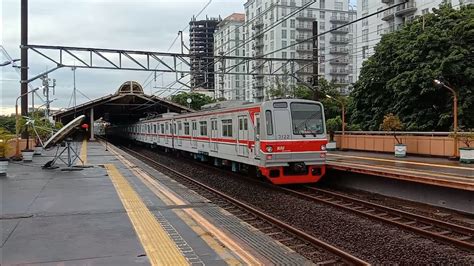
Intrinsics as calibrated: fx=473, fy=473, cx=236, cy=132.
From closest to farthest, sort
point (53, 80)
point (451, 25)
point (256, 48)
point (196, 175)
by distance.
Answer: point (196, 175) < point (451, 25) < point (53, 80) < point (256, 48)

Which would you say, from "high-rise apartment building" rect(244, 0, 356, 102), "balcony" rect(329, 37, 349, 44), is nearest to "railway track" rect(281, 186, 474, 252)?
"high-rise apartment building" rect(244, 0, 356, 102)

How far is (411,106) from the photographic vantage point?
28.7 meters

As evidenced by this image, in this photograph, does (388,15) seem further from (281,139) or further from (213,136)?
(281,139)

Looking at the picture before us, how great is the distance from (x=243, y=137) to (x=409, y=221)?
22.9ft

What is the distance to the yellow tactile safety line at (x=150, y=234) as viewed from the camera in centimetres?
584

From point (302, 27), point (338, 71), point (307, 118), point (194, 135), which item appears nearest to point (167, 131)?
point (194, 135)

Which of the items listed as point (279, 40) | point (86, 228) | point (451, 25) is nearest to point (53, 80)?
point (451, 25)

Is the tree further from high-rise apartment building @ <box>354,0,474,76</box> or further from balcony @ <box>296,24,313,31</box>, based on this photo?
balcony @ <box>296,24,313,31</box>

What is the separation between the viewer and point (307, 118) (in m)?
14.7

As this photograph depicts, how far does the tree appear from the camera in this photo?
26.0m

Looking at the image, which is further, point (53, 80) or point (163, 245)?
point (53, 80)

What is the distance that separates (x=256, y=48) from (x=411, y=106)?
6730 centimetres

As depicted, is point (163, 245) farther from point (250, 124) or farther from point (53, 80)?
point (53, 80)

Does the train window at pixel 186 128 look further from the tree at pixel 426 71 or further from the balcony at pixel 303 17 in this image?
the balcony at pixel 303 17
